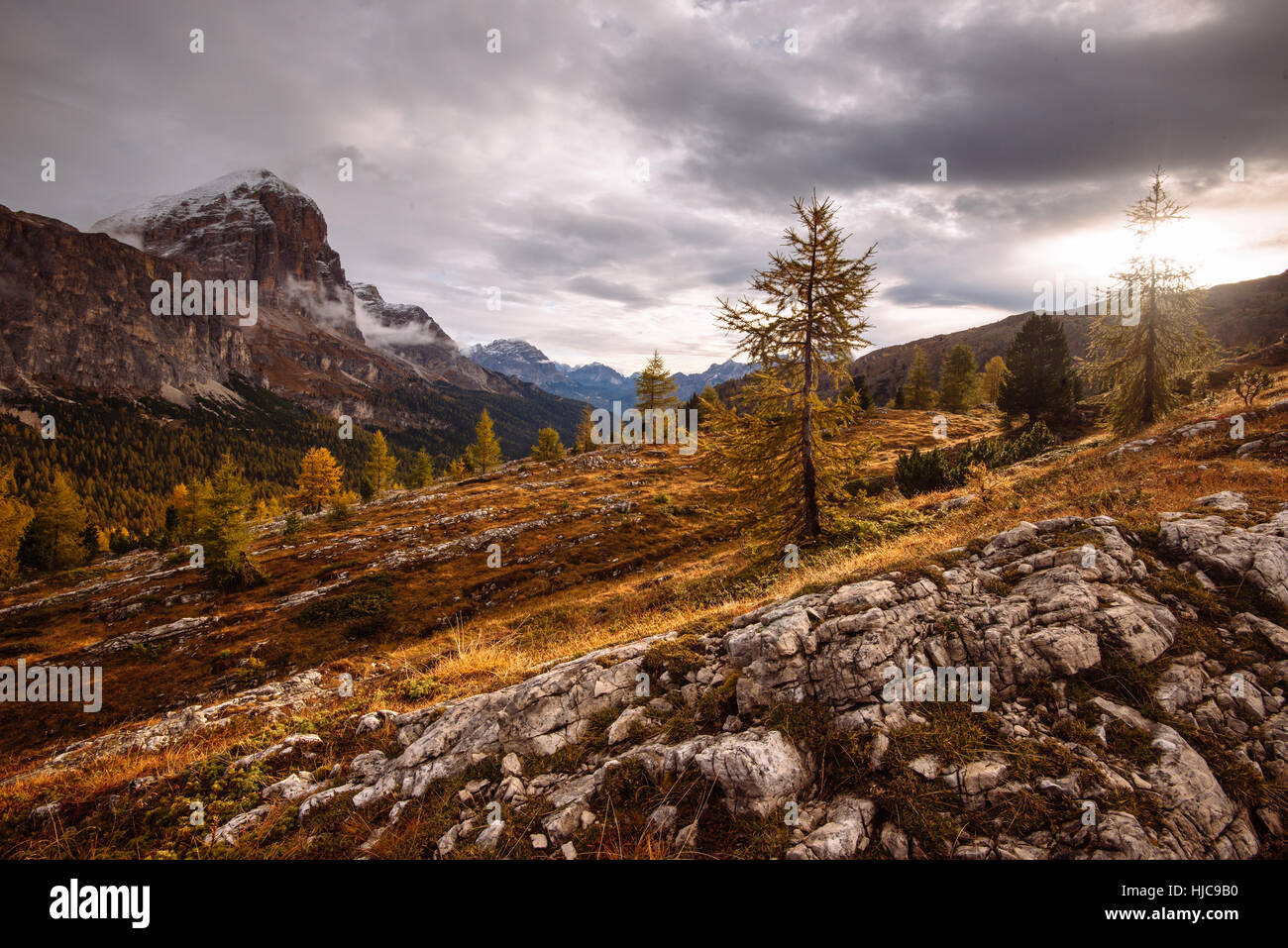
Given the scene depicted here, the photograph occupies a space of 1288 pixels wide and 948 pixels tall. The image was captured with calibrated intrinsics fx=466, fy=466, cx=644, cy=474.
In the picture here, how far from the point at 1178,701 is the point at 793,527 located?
39.8ft

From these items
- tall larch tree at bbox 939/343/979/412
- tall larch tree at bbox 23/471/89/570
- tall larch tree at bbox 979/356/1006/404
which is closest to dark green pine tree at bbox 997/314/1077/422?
tall larch tree at bbox 939/343/979/412

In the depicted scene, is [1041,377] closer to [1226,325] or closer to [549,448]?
[549,448]

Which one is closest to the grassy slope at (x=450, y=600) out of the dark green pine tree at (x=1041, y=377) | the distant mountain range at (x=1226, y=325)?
the dark green pine tree at (x=1041, y=377)

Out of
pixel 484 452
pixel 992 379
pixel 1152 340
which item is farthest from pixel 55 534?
pixel 992 379

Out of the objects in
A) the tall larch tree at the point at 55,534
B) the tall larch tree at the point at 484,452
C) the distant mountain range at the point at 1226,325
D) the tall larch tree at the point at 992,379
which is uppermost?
the distant mountain range at the point at 1226,325

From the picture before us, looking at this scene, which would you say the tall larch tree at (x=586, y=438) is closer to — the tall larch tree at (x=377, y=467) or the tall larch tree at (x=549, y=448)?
the tall larch tree at (x=549, y=448)

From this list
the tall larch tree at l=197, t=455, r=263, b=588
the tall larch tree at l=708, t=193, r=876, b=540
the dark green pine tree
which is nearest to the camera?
the tall larch tree at l=708, t=193, r=876, b=540

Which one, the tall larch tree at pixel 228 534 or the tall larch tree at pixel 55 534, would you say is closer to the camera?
the tall larch tree at pixel 228 534

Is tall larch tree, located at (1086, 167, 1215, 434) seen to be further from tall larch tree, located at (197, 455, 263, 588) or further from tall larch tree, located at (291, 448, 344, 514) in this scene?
tall larch tree, located at (291, 448, 344, 514)

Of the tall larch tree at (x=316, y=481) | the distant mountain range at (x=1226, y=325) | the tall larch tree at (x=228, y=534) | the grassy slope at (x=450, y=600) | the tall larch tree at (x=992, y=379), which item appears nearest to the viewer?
the grassy slope at (x=450, y=600)

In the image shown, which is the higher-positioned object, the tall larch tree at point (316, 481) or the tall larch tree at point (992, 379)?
the tall larch tree at point (992, 379)
